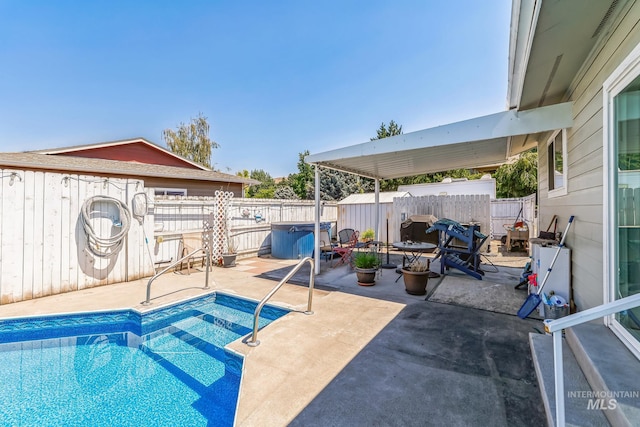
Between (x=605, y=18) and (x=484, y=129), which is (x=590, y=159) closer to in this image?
(x=605, y=18)

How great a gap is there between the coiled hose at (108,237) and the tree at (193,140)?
19.6 metres

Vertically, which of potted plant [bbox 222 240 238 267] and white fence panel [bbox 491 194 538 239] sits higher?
white fence panel [bbox 491 194 538 239]

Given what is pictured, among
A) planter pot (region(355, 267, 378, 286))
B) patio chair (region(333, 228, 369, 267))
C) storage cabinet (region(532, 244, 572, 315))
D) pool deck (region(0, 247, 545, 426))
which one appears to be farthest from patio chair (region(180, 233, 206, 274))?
storage cabinet (region(532, 244, 572, 315))

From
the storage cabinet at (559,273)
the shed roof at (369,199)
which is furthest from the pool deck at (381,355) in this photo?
the shed roof at (369,199)

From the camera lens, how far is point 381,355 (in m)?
2.97

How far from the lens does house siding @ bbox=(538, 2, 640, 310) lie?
240 centimetres

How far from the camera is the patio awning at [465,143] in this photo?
3.97 metres

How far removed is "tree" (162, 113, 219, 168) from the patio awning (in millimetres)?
20269

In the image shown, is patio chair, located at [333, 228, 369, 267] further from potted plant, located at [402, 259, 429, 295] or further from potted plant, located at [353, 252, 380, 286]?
potted plant, located at [402, 259, 429, 295]

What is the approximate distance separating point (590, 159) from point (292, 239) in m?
7.09

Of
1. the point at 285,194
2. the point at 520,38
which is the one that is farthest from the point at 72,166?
the point at 285,194

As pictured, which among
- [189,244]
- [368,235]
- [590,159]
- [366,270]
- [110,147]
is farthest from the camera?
[110,147]

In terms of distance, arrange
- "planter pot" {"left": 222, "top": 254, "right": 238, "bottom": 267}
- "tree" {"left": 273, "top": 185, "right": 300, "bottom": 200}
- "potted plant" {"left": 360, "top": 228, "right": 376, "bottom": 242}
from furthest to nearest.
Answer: "tree" {"left": 273, "top": 185, "right": 300, "bottom": 200}, "potted plant" {"left": 360, "top": 228, "right": 376, "bottom": 242}, "planter pot" {"left": 222, "top": 254, "right": 238, "bottom": 267}

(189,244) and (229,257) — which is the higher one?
(189,244)
